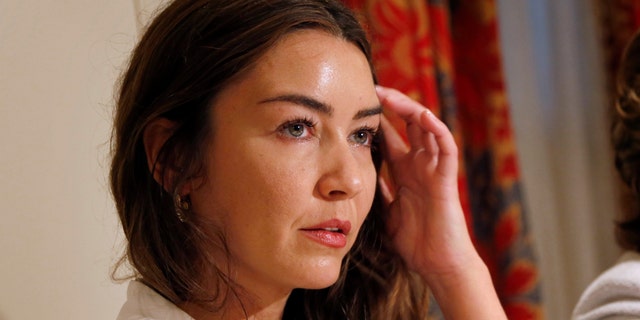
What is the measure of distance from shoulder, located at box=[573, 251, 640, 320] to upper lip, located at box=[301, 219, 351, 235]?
0.48 meters

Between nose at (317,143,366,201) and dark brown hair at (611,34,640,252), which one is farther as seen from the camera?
dark brown hair at (611,34,640,252)

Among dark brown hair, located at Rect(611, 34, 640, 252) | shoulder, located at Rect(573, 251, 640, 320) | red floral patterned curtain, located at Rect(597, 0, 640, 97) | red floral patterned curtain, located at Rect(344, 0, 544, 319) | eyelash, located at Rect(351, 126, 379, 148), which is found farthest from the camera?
red floral patterned curtain, located at Rect(597, 0, 640, 97)

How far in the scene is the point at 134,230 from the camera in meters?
1.07

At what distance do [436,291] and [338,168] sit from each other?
372 mm

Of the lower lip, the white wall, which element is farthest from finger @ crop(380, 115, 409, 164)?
the white wall

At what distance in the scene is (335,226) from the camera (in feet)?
3.46

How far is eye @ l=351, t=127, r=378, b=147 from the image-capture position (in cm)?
112

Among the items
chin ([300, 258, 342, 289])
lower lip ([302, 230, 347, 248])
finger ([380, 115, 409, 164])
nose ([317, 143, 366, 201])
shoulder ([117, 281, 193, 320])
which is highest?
nose ([317, 143, 366, 201])

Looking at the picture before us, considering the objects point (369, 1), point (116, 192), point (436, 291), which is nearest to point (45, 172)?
point (116, 192)

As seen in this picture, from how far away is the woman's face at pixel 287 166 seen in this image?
1.00 m

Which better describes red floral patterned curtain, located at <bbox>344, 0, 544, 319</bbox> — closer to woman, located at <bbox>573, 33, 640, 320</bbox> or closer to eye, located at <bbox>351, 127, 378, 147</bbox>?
woman, located at <bbox>573, 33, 640, 320</bbox>

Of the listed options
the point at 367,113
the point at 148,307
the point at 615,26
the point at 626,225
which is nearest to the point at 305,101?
the point at 367,113

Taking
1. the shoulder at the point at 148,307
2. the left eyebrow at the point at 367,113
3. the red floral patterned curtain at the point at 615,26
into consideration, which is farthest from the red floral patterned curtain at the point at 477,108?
the shoulder at the point at 148,307

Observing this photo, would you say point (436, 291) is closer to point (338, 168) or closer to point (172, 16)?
point (338, 168)
